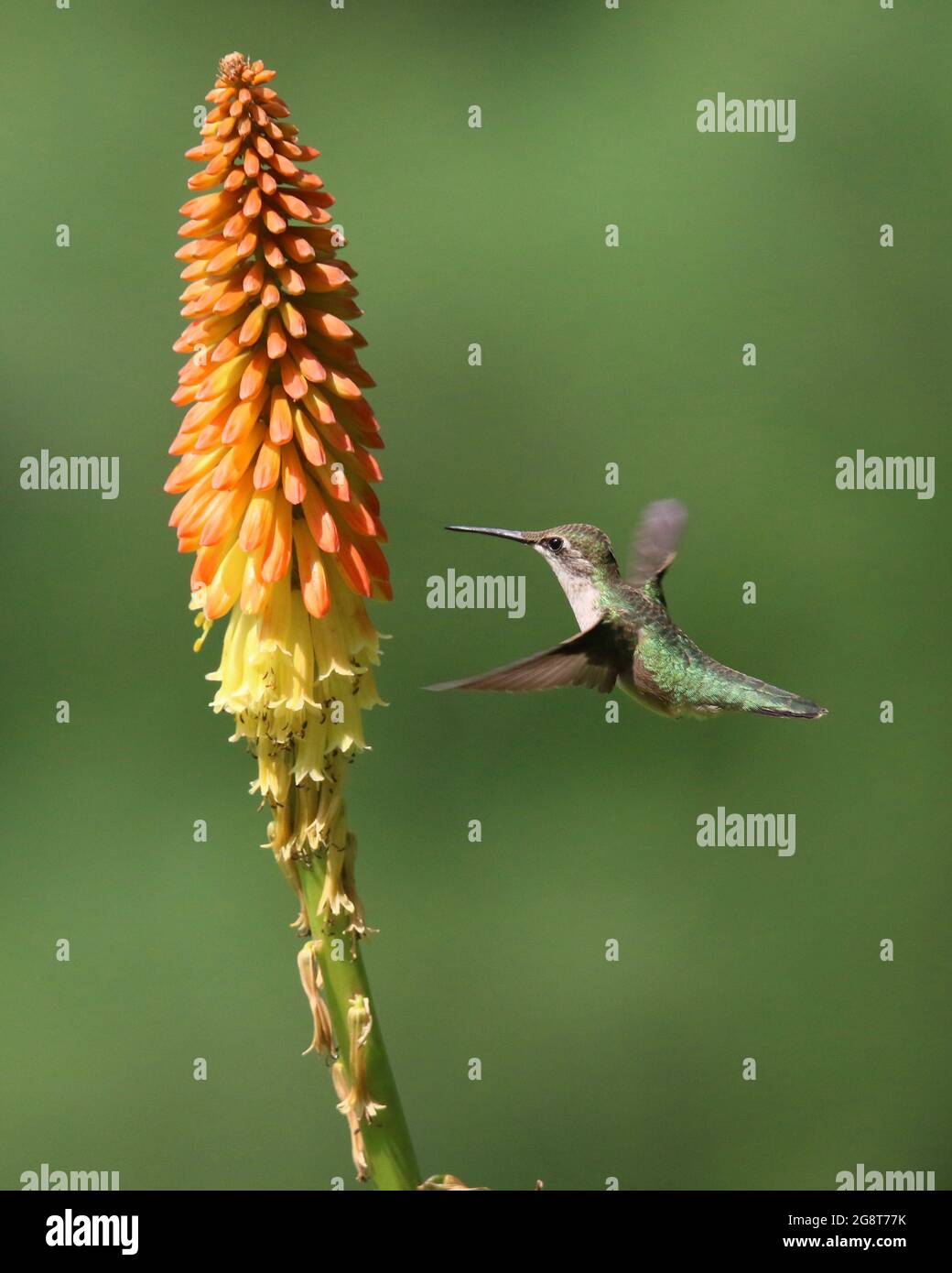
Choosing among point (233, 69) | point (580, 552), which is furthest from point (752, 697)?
point (233, 69)

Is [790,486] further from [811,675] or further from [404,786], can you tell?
[404,786]

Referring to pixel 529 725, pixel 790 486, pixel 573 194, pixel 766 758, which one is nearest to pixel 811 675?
pixel 766 758

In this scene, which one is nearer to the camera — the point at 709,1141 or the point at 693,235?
the point at 709,1141

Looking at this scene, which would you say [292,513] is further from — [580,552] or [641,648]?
[641,648]

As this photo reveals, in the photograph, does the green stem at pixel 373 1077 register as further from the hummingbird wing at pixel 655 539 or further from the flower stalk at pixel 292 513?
the hummingbird wing at pixel 655 539

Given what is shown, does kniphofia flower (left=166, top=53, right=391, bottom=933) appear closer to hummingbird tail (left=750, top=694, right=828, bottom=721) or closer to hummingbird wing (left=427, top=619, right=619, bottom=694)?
hummingbird wing (left=427, top=619, right=619, bottom=694)

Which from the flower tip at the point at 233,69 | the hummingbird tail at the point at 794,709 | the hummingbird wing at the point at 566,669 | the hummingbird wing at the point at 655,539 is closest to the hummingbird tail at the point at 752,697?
the hummingbird tail at the point at 794,709
